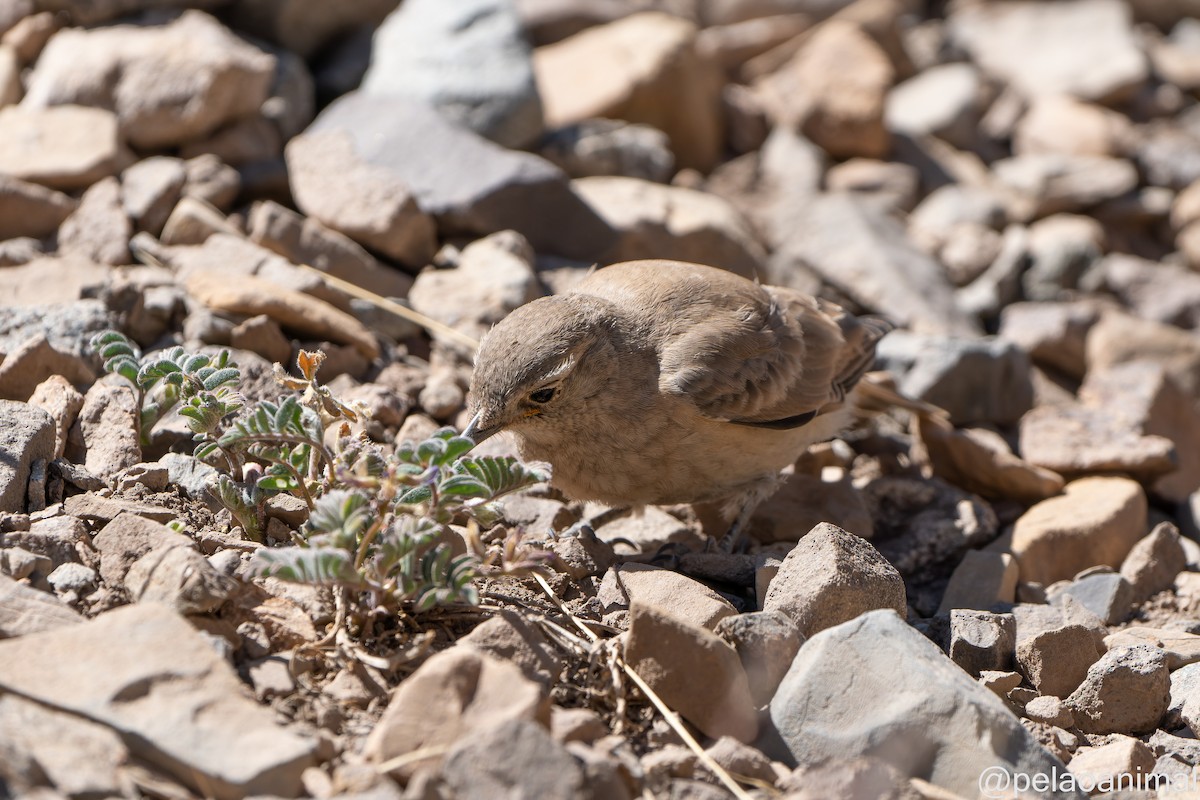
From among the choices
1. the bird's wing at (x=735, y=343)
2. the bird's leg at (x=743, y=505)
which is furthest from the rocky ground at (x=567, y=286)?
the bird's wing at (x=735, y=343)

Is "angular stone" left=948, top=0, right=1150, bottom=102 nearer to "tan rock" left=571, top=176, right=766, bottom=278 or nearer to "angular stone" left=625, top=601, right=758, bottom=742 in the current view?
"tan rock" left=571, top=176, right=766, bottom=278

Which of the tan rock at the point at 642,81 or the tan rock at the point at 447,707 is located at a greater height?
the tan rock at the point at 447,707

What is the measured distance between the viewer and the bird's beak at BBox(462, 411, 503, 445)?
16.2 feet

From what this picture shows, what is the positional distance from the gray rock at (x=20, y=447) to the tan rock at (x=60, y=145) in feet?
8.65

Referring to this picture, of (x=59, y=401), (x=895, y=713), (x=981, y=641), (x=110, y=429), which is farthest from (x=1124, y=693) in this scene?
(x=59, y=401)

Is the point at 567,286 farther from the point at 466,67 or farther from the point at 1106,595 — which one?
the point at 1106,595

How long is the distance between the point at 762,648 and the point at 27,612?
2239 mm

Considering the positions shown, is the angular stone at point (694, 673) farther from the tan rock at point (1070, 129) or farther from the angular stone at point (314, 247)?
the tan rock at point (1070, 129)

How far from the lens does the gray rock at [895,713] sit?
11.9 feet

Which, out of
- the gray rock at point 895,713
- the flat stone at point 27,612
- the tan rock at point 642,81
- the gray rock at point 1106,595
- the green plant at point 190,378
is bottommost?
the gray rock at point 1106,595

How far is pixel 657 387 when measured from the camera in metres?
5.45

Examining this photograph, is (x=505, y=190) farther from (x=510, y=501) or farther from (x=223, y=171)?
(x=510, y=501)

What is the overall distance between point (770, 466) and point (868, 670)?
7.35ft

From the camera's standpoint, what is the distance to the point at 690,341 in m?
5.60
